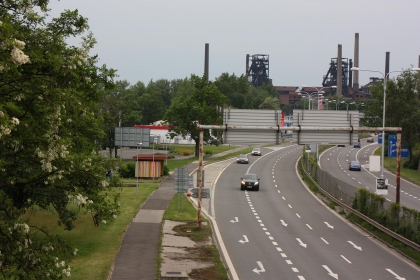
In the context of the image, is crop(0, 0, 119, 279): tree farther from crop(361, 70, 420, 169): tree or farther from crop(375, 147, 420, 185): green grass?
crop(361, 70, 420, 169): tree

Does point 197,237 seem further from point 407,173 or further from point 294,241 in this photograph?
point 407,173

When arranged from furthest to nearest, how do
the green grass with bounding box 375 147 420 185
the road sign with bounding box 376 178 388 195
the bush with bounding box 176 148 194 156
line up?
the bush with bounding box 176 148 194 156
the green grass with bounding box 375 147 420 185
the road sign with bounding box 376 178 388 195

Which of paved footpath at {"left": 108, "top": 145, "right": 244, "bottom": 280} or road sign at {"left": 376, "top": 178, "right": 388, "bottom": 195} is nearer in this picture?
paved footpath at {"left": 108, "top": 145, "right": 244, "bottom": 280}

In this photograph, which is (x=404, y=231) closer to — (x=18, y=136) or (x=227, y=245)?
(x=227, y=245)

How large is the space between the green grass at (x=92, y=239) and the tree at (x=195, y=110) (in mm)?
42693

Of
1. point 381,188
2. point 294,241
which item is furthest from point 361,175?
point 294,241

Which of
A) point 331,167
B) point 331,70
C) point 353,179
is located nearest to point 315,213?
point 353,179

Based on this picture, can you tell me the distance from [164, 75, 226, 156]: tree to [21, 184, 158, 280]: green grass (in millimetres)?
42693

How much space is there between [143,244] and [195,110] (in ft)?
186

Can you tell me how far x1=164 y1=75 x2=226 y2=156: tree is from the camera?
81875 millimetres

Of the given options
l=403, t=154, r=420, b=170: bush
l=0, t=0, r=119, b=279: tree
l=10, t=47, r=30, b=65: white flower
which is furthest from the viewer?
l=403, t=154, r=420, b=170: bush

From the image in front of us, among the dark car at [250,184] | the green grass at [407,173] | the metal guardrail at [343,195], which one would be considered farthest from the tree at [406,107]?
the dark car at [250,184]

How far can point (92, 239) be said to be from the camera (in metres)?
26.8

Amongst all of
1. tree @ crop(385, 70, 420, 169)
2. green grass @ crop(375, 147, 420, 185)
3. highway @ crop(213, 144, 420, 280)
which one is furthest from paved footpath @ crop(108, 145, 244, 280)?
tree @ crop(385, 70, 420, 169)
